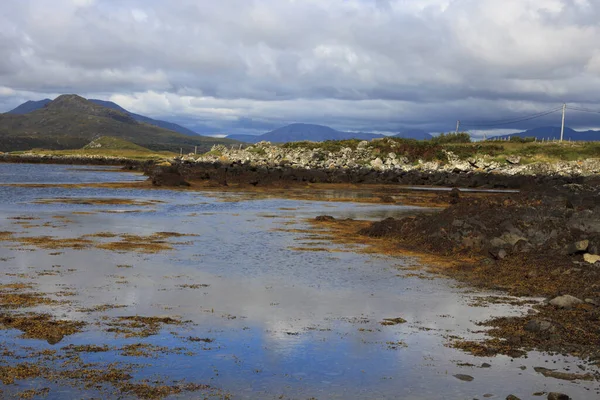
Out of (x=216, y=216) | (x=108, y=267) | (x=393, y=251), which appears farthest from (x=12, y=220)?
(x=393, y=251)

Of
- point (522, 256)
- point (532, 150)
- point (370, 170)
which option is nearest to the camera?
point (522, 256)

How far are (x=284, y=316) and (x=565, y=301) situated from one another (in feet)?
18.0

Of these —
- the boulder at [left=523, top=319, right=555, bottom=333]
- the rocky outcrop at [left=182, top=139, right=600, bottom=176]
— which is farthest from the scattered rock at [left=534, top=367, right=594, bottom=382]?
the rocky outcrop at [left=182, top=139, right=600, bottom=176]

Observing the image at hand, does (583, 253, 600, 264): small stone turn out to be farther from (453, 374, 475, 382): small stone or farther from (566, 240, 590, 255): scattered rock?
(453, 374, 475, 382): small stone

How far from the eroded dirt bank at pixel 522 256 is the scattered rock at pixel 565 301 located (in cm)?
2

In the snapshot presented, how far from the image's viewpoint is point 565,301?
1192 centimetres

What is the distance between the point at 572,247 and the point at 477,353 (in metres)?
9.53

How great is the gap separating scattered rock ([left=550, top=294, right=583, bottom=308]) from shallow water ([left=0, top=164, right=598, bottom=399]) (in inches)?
41.9

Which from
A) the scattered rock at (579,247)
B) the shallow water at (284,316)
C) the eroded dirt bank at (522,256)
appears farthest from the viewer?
the scattered rock at (579,247)

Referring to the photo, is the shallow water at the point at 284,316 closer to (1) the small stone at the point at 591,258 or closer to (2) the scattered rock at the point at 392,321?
(2) the scattered rock at the point at 392,321

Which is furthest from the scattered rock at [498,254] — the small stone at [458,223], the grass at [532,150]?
the grass at [532,150]

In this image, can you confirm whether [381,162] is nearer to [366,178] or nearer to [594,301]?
[366,178]

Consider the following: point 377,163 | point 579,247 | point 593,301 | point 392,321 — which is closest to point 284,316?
point 392,321

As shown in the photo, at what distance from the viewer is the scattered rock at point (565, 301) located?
11836mm
